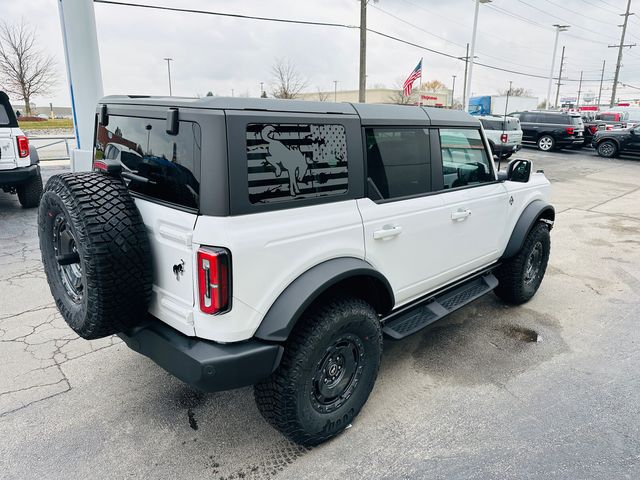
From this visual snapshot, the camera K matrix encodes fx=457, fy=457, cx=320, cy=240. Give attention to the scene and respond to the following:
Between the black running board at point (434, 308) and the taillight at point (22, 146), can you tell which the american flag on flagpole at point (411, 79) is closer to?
the taillight at point (22, 146)

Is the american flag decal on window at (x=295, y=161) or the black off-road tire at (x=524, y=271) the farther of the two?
the black off-road tire at (x=524, y=271)

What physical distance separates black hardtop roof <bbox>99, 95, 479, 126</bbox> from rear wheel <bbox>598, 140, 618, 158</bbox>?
19.7m

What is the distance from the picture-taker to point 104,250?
7.10 ft

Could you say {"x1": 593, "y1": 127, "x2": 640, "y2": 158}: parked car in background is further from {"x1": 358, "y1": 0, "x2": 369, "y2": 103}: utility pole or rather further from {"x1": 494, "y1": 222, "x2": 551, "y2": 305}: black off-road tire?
{"x1": 494, "y1": 222, "x2": 551, "y2": 305}: black off-road tire

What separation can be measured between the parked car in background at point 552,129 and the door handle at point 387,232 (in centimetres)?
2123

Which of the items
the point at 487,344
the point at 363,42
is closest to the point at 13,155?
the point at 487,344

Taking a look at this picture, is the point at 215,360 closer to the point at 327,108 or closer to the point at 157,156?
the point at 157,156

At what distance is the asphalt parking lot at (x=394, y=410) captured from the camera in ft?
8.13

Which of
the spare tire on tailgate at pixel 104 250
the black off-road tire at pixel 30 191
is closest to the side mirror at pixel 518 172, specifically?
the spare tire on tailgate at pixel 104 250

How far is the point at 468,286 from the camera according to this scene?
3.98m

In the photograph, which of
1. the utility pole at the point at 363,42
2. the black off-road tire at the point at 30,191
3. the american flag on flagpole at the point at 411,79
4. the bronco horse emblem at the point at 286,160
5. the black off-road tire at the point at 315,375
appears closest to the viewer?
the bronco horse emblem at the point at 286,160

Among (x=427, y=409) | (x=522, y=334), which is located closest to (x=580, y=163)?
(x=522, y=334)

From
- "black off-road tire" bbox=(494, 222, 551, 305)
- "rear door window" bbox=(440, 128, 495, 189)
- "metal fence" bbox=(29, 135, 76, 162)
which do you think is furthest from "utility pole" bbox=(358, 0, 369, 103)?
"rear door window" bbox=(440, 128, 495, 189)

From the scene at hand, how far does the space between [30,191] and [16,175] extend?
65cm
